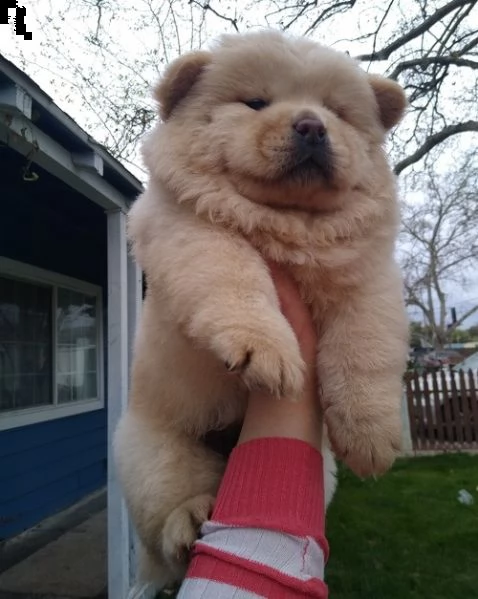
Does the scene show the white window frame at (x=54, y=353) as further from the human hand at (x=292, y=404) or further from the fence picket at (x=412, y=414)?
the fence picket at (x=412, y=414)

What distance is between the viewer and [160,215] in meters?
1.81

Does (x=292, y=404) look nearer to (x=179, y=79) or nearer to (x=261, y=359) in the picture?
(x=261, y=359)

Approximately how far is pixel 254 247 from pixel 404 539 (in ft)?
17.3

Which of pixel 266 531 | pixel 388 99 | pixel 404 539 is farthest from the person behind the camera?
pixel 404 539

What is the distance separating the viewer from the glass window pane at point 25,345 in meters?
6.27

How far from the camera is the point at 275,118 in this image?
176cm

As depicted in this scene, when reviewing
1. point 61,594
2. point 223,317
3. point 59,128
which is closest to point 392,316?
point 223,317

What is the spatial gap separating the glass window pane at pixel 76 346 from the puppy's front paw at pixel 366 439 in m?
6.27

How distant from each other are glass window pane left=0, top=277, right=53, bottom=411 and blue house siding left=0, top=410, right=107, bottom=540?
0.38m

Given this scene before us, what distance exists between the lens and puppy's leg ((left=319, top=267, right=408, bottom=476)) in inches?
61.5

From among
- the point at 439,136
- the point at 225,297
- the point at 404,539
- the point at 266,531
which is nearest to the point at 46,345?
the point at 404,539

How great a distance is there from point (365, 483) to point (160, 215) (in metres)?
7.71

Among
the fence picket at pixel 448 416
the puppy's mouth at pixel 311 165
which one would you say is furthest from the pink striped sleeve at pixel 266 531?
the fence picket at pixel 448 416

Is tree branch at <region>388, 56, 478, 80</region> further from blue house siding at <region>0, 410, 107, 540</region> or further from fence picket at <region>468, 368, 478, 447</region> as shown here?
blue house siding at <region>0, 410, 107, 540</region>
